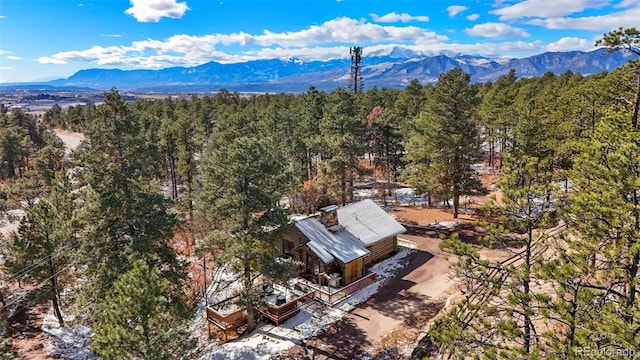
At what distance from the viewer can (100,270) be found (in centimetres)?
1564

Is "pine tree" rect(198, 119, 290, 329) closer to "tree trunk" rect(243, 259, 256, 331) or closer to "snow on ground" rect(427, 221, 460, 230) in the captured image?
"tree trunk" rect(243, 259, 256, 331)

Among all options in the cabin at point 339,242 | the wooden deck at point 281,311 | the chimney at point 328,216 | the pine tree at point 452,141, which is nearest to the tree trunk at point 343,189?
the cabin at point 339,242

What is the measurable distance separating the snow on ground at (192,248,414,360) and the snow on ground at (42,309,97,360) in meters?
5.77

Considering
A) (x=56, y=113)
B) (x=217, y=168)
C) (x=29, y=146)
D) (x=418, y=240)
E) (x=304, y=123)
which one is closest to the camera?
(x=217, y=168)

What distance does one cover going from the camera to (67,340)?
21.0 metres

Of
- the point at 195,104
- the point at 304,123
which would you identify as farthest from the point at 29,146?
the point at 304,123

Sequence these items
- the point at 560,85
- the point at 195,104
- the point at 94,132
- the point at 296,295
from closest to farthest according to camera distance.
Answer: the point at 94,132
the point at 296,295
the point at 560,85
the point at 195,104

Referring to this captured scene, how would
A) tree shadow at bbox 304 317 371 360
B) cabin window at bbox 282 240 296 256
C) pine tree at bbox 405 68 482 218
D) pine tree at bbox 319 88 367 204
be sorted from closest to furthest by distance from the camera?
tree shadow at bbox 304 317 371 360 < cabin window at bbox 282 240 296 256 < pine tree at bbox 405 68 482 218 < pine tree at bbox 319 88 367 204

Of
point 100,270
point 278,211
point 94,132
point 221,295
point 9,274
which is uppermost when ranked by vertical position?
point 94,132

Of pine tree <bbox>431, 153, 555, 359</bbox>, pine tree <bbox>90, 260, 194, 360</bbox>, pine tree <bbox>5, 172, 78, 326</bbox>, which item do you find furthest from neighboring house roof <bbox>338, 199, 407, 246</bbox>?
pine tree <bbox>431, 153, 555, 359</bbox>

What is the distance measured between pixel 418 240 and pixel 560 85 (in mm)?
32035

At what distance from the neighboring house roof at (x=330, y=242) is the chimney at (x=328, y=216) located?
0.40 meters

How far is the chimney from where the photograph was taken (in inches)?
949

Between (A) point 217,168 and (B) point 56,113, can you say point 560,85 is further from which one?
(B) point 56,113
